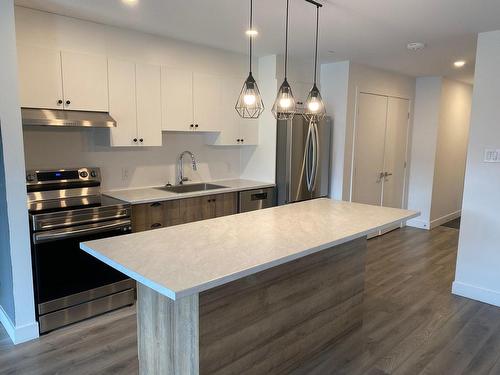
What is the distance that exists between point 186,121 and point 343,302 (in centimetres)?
238

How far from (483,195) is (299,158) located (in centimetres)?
193

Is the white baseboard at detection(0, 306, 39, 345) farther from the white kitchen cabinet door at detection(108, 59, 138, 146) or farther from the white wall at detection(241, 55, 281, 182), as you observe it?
the white wall at detection(241, 55, 281, 182)

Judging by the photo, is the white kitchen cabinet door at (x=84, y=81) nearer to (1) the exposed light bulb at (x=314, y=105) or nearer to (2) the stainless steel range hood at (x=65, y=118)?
(2) the stainless steel range hood at (x=65, y=118)

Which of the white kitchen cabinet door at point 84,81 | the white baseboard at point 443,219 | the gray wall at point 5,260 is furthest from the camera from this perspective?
the white baseboard at point 443,219

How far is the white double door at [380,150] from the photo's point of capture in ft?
16.9

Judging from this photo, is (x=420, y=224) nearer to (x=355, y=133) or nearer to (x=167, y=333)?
(x=355, y=133)

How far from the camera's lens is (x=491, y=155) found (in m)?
3.30

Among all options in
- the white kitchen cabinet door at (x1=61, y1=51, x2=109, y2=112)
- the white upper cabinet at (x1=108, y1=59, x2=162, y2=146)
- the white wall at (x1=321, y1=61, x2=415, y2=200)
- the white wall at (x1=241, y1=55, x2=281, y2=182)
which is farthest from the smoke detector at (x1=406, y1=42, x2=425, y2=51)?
the white kitchen cabinet door at (x1=61, y1=51, x2=109, y2=112)

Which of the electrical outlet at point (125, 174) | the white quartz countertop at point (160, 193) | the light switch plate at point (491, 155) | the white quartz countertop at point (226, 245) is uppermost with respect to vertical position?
the light switch plate at point (491, 155)

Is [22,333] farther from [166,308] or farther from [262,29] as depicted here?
[262,29]

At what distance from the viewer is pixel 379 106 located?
17.5 ft

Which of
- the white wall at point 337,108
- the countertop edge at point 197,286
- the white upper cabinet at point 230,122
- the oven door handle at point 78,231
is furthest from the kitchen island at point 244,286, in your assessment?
the white wall at point 337,108

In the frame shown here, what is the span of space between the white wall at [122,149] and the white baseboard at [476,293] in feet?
7.38

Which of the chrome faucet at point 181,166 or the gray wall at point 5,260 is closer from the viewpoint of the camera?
the gray wall at point 5,260
